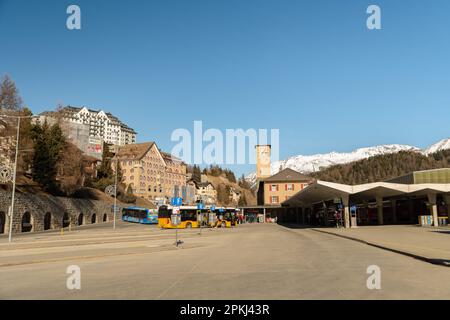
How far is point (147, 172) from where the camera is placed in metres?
124

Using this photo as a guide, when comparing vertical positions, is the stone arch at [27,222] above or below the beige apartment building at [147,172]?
below

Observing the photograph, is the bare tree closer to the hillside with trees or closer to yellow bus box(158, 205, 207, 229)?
yellow bus box(158, 205, 207, 229)

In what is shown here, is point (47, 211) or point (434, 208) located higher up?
point (434, 208)

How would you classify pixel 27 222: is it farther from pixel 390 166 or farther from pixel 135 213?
pixel 390 166

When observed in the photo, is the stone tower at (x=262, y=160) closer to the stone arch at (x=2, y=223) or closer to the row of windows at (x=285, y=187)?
the row of windows at (x=285, y=187)

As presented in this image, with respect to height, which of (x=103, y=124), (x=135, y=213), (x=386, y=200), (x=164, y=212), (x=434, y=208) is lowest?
(x=135, y=213)

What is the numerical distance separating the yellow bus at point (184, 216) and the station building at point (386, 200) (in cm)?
1362

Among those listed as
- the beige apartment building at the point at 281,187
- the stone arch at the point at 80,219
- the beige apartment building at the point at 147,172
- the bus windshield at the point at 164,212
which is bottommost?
the stone arch at the point at 80,219

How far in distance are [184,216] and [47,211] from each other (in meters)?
18.2

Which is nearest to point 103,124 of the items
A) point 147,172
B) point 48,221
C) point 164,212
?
point 147,172

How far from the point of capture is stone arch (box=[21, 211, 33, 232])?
44.5 meters

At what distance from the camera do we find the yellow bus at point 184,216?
48.2 metres

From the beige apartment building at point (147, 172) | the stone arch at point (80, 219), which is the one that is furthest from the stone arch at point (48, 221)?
the beige apartment building at point (147, 172)

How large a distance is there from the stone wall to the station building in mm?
32092
